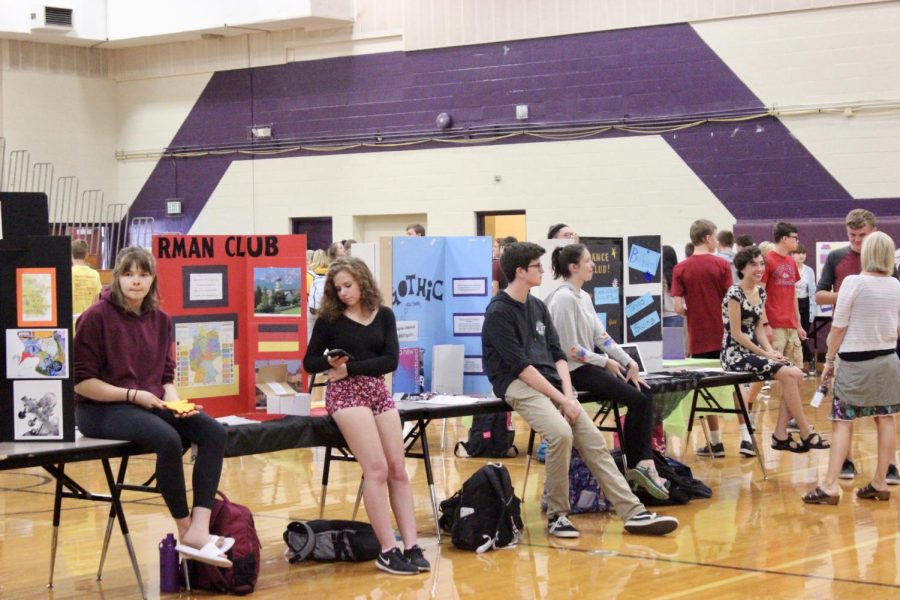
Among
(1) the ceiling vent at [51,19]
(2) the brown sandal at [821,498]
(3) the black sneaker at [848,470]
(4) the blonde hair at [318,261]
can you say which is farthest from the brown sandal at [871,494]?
(1) the ceiling vent at [51,19]

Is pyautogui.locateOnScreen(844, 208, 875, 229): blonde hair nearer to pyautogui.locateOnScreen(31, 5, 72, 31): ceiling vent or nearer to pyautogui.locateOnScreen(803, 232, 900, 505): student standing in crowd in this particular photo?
pyautogui.locateOnScreen(803, 232, 900, 505): student standing in crowd

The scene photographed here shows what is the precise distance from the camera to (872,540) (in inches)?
222

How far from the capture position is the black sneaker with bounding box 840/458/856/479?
723cm

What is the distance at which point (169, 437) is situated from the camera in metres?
4.79

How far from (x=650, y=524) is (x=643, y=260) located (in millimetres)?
2526

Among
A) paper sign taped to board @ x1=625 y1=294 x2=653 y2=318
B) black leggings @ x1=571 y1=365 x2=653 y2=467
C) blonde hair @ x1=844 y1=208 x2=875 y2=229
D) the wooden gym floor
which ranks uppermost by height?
blonde hair @ x1=844 y1=208 x2=875 y2=229

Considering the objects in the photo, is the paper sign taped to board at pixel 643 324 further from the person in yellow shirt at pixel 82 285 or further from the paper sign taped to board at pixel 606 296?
the person in yellow shirt at pixel 82 285

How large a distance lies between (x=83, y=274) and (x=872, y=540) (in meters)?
6.86

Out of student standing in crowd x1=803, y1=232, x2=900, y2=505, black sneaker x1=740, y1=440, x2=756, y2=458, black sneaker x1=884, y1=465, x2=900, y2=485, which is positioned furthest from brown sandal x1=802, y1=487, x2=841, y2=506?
black sneaker x1=740, y1=440, x2=756, y2=458

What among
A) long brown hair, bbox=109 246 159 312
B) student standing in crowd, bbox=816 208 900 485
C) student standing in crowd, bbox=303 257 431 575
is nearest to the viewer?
long brown hair, bbox=109 246 159 312

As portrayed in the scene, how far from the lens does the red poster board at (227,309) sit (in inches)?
232

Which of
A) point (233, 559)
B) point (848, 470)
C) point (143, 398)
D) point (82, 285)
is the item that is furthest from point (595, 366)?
point (82, 285)

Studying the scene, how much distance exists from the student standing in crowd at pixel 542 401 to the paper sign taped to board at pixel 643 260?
1943 mm

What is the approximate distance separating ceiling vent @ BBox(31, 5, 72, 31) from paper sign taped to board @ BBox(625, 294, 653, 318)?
1265 cm
